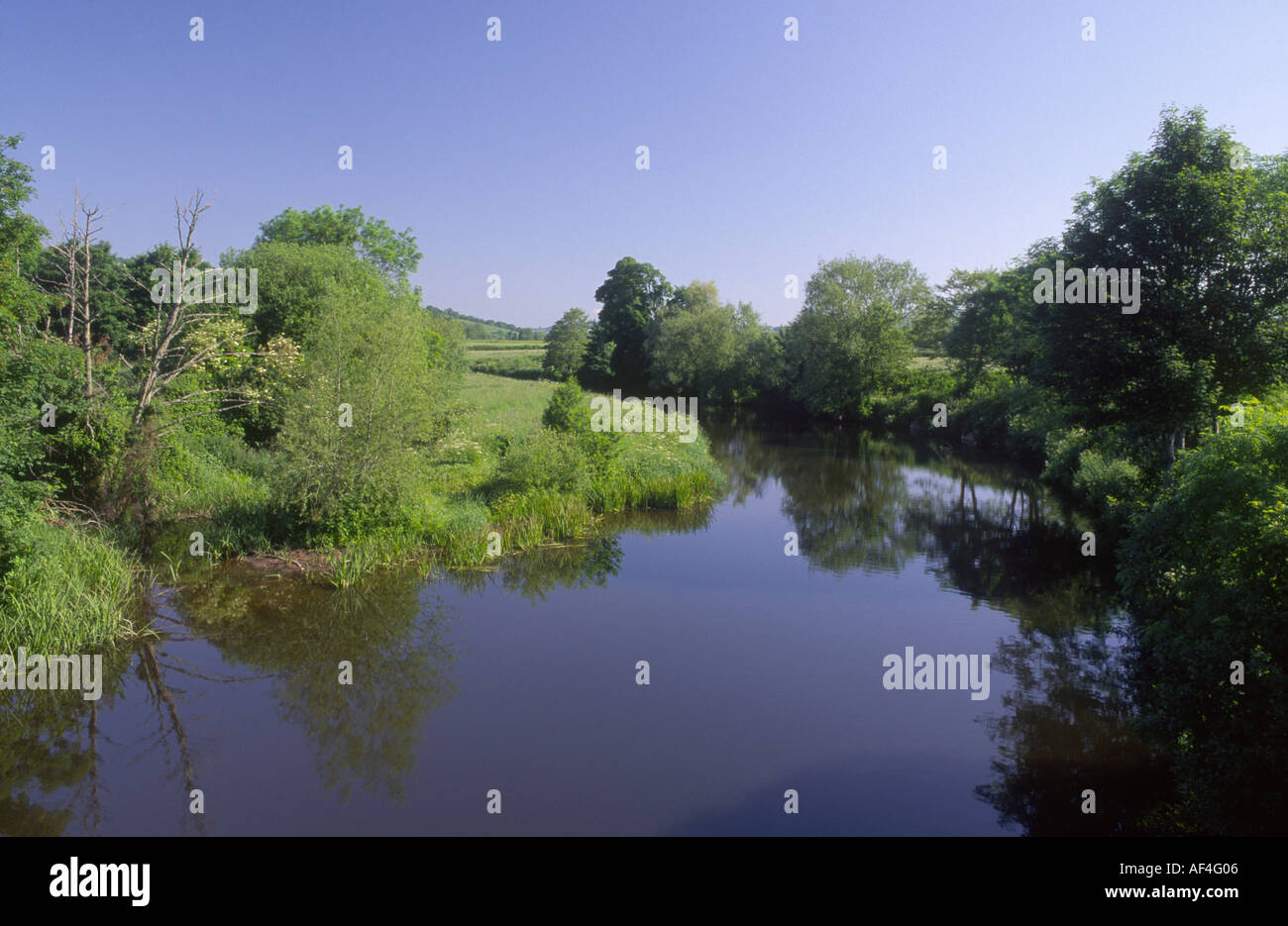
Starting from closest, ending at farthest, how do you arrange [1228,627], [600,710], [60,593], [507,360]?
[1228,627]
[600,710]
[60,593]
[507,360]

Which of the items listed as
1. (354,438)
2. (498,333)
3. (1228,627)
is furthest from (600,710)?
(498,333)

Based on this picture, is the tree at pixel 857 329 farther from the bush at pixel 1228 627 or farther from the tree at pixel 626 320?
the bush at pixel 1228 627

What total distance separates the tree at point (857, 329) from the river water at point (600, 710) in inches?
1247

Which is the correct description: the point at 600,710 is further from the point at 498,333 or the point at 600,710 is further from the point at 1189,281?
the point at 498,333

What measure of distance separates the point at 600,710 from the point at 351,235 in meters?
39.5

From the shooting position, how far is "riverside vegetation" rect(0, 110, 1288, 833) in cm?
700

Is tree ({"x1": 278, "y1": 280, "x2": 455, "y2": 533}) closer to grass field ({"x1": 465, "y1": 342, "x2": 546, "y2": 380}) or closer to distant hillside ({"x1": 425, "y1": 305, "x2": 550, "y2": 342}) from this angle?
grass field ({"x1": 465, "y1": 342, "x2": 546, "y2": 380})

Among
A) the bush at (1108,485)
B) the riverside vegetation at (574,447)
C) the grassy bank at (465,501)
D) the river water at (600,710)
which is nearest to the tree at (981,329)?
the riverside vegetation at (574,447)

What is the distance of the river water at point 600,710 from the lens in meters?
7.49

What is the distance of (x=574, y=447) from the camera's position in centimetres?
2039

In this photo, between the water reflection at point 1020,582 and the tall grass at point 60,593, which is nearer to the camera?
the water reflection at point 1020,582

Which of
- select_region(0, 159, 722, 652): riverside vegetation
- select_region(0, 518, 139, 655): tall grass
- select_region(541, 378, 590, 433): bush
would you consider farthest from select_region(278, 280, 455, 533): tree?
select_region(541, 378, 590, 433): bush
